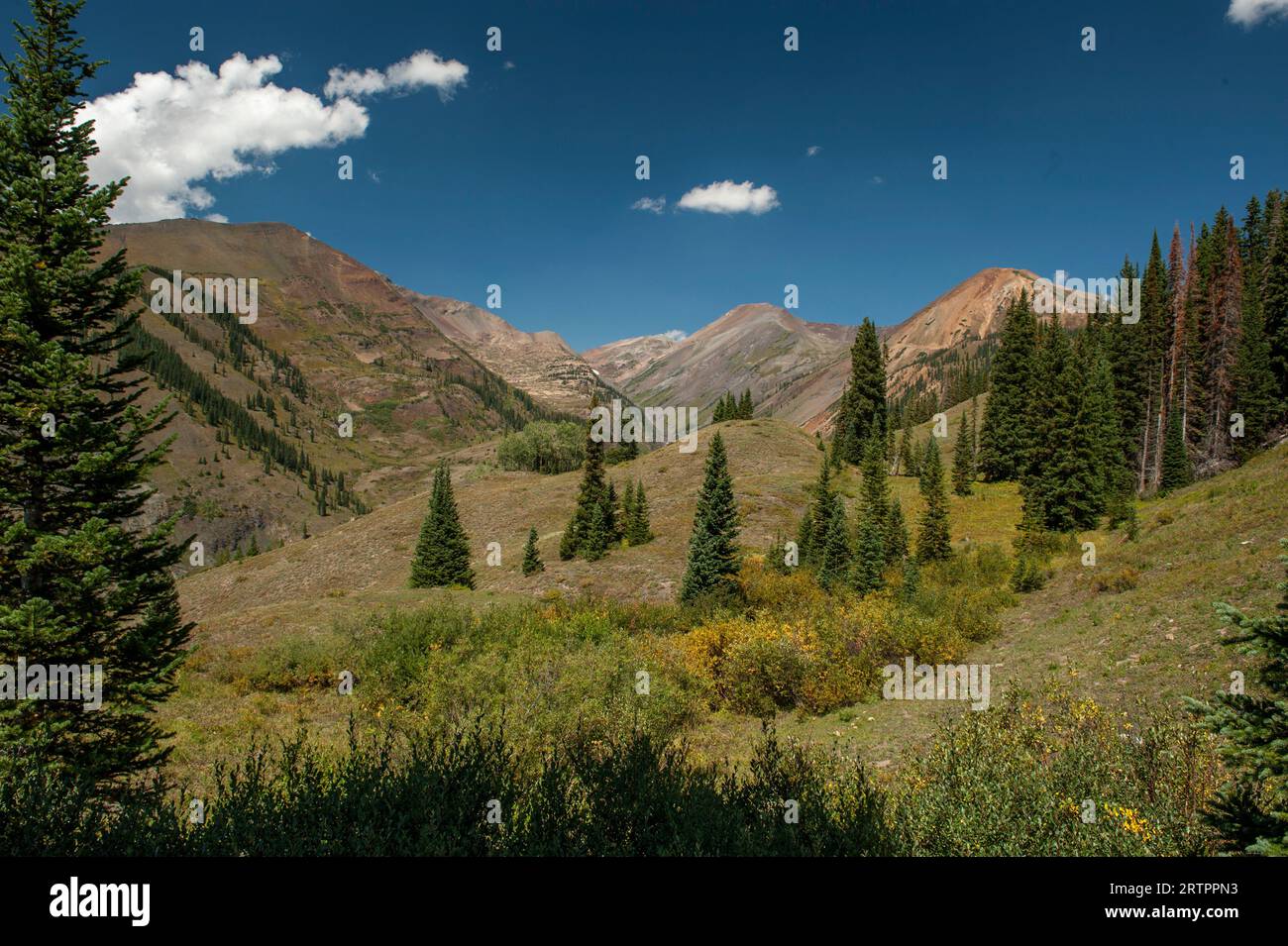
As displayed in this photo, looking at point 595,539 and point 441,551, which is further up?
point 595,539

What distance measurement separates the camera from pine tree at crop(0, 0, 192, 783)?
11.4 metres

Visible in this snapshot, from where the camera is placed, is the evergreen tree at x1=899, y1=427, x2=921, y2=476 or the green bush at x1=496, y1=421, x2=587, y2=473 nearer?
the evergreen tree at x1=899, y1=427, x2=921, y2=476

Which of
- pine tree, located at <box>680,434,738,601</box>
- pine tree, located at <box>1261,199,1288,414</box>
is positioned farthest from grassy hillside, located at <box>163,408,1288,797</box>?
pine tree, located at <box>1261,199,1288,414</box>

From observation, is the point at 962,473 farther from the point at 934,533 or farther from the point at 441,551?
the point at 441,551

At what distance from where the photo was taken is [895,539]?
40.4m

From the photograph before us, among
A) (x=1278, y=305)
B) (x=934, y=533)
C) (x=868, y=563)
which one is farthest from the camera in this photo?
(x=1278, y=305)

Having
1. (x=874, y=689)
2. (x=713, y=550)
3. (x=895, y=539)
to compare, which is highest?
(x=895, y=539)

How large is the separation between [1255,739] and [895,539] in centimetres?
3603

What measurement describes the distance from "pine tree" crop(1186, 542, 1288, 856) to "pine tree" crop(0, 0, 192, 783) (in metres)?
16.7

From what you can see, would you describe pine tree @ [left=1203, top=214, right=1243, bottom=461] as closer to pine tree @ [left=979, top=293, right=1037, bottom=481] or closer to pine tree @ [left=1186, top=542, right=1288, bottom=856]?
pine tree @ [left=979, top=293, right=1037, bottom=481]

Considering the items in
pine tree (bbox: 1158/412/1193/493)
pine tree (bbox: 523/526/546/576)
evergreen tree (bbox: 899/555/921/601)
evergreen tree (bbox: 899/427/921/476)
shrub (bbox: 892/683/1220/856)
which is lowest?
shrub (bbox: 892/683/1220/856)

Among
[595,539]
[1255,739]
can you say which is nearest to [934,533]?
[595,539]

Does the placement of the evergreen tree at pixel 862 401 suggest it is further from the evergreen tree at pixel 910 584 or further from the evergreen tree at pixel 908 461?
the evergreen tree at pixel 910 584
